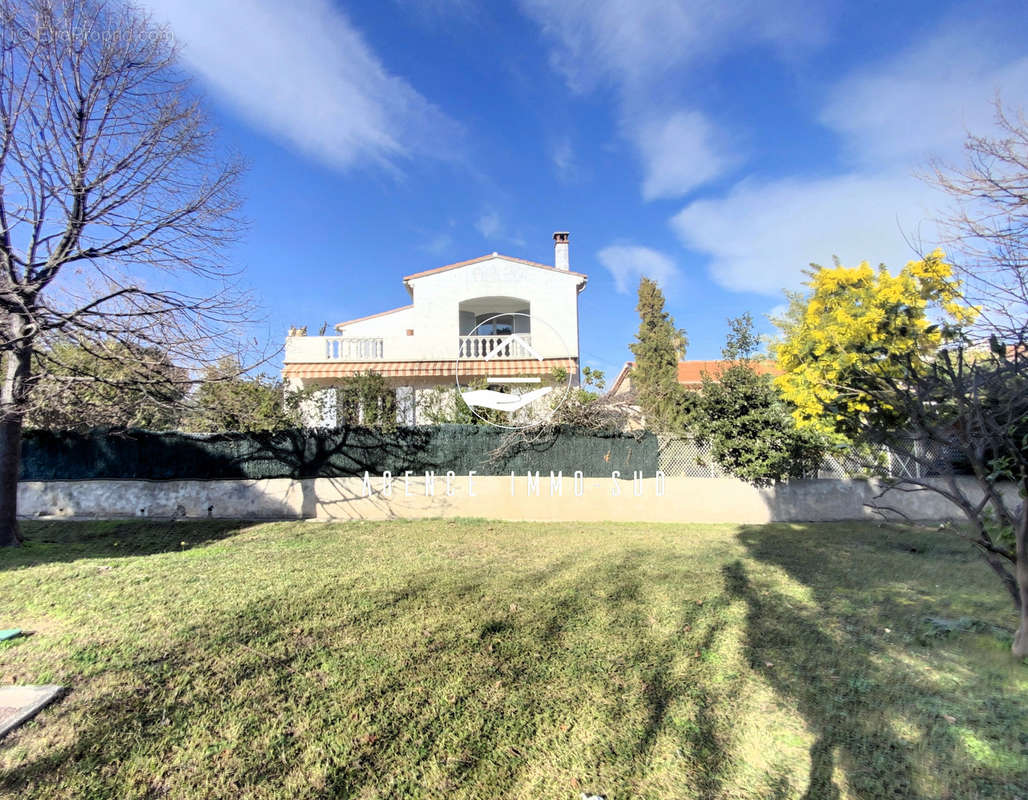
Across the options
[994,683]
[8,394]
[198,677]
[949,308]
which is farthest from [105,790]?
[949,308]

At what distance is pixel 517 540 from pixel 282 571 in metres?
4.23

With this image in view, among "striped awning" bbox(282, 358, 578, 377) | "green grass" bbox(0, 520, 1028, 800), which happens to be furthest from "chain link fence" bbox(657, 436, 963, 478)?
"striped awning" bbox(282, 358, 578, 377)

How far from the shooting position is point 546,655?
4.22 meters

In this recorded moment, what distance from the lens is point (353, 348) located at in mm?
17531

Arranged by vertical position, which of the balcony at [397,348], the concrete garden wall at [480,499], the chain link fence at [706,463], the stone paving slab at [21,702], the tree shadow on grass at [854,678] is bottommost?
the tree shadow on grass at [854,678]

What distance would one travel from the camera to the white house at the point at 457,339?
1675 cm

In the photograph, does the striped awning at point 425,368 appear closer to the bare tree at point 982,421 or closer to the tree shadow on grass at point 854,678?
the tree shadow on grass at point 854,678

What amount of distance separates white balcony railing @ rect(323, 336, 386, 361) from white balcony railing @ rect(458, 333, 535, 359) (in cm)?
298

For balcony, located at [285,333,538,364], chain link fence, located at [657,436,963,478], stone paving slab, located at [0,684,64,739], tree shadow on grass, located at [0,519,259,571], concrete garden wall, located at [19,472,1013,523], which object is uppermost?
balcony, located at [285,333,538,364]

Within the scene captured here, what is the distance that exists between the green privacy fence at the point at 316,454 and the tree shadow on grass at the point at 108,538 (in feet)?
4.35

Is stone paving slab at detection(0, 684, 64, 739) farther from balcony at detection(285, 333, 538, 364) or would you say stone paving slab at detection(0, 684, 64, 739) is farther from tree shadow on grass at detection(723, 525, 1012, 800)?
balcony at detection(285, 333, 538, 364)

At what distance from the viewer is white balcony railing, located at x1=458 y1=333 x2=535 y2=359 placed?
57.3ft

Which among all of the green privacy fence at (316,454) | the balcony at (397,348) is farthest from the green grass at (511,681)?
the balcony at (397,348)

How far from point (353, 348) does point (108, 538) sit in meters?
9.54
